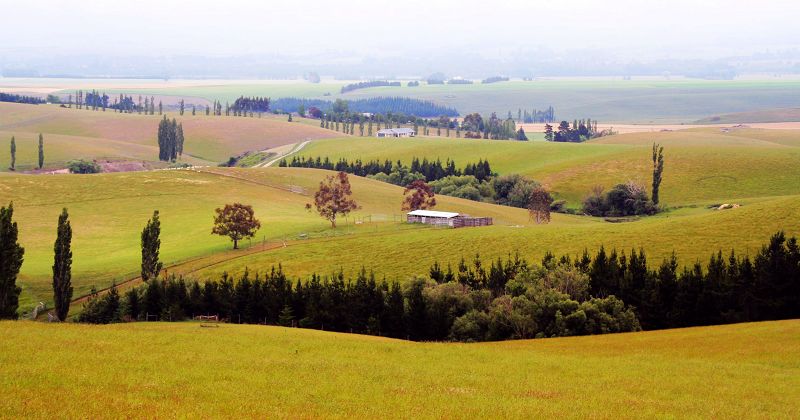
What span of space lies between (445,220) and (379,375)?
79098 millimetres

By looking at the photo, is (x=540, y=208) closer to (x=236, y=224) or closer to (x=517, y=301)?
(x=236, y=224)

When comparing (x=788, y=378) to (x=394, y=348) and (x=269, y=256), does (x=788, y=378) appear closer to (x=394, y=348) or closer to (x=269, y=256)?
(x=394, y=348)

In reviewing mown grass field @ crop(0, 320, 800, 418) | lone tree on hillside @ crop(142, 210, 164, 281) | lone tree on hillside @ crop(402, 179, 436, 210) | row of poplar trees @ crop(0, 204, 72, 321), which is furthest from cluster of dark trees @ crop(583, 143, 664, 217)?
row of poplar trees @ crop(0, 204, 72, 321)

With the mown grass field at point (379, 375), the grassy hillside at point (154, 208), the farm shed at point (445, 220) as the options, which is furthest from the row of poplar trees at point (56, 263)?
the farm shed at point (445, 220)

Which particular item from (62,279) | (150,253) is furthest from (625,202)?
(62,279)

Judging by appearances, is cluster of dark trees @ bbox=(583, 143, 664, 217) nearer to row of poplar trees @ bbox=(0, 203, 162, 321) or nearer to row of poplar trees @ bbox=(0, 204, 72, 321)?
row of poplar trees @ bbox=(0, 203, 162, 321)

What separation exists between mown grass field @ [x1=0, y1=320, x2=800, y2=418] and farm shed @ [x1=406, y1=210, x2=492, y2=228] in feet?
206

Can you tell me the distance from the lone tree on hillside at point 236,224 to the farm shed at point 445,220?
75.1ft

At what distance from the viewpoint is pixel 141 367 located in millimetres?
40281

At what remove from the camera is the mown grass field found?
33938 millimetres

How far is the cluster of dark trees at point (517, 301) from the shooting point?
231 ft

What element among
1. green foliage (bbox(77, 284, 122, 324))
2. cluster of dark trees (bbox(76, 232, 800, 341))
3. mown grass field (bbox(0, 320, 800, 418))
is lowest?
green foliage (bbox(77, 284, 122, 324))

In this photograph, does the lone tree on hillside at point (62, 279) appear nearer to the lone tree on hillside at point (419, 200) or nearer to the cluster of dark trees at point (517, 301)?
the cluster of dark trees at point (517, 301)

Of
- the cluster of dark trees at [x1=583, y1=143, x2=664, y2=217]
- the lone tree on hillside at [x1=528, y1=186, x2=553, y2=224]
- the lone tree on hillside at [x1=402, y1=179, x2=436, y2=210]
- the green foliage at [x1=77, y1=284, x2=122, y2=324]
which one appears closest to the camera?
the green foliage at [x1=77, y1=284, x2=122, y2=324]
